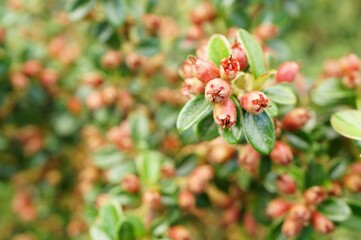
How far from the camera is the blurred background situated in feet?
6.86

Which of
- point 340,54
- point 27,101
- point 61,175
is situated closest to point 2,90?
point 27,101

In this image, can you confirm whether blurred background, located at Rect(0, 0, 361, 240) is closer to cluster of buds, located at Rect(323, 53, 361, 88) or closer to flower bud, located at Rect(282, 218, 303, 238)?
cluster of buds, located at Rect(323, 53, 361, 88)

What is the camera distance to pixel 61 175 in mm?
2865

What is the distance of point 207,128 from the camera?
1.43 metres

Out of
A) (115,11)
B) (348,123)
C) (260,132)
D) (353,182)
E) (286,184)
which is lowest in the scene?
(353,182)

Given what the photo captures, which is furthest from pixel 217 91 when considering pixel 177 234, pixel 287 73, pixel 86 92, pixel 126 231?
pixel 86 92

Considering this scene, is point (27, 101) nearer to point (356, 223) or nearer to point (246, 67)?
point (246, 67)

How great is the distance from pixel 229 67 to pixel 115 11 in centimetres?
86

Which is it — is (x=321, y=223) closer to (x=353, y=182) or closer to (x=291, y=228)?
(x=291, y=228)

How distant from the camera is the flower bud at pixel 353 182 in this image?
5.86ft

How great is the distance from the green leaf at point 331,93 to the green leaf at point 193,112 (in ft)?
2.09

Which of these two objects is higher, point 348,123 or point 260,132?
point 260,132

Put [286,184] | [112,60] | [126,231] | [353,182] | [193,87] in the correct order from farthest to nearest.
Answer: [112,60], [353,182], [286,184], [126,231], [193,87]

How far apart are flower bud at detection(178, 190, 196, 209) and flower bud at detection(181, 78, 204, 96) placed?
594 millimetres
